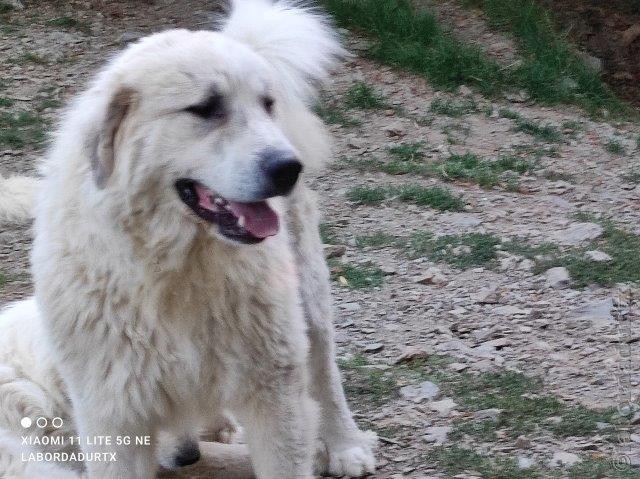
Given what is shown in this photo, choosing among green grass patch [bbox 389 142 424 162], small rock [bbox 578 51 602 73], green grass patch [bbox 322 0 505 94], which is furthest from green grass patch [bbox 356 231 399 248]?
small rock [bbox 578 51 602 73]

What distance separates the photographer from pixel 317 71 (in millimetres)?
3760

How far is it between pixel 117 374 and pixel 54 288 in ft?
1.13

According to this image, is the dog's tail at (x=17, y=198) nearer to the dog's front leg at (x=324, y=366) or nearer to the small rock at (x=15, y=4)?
the dog's front leg at (x=324, y=366)

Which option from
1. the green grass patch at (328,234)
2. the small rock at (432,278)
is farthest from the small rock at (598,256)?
the green grass patch at (328,234)

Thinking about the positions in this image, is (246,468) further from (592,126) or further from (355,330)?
(592,126)

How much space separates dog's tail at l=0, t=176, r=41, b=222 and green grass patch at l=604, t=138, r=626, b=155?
4379 mm

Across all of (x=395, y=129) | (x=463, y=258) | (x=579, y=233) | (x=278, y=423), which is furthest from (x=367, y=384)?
(x=395, y=129)

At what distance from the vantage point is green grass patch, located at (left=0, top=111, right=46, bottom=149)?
26.1 ft

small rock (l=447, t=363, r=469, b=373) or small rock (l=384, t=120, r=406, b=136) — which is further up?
small rock (l=447, t=363, r=469, b=373)

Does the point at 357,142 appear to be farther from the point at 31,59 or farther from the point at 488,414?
the point at 488,414

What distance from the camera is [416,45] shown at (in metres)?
9.20

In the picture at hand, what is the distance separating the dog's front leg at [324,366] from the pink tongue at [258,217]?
1.74 ft

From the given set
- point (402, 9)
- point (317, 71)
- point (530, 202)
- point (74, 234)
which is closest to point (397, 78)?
point (402, 9)

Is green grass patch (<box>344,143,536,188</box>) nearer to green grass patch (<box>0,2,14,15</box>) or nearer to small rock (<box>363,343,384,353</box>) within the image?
small rock (<box>363,343,384,353</box>)
